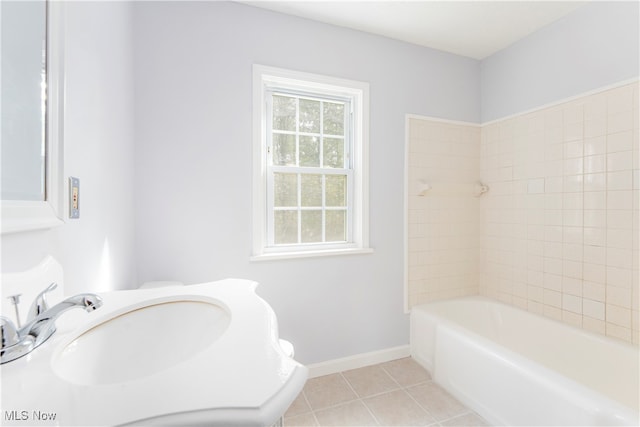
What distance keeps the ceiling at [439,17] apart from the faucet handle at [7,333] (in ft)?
6.79

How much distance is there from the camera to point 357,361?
2.16 metres

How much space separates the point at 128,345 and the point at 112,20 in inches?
54.0

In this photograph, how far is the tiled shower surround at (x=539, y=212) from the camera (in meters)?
1.71

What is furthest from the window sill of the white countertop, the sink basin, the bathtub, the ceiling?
the ceiling

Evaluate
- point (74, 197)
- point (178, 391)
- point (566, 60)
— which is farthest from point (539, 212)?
point (74, 197)

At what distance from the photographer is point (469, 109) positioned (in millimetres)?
2553

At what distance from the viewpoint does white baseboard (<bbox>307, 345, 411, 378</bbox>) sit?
80.9 inches

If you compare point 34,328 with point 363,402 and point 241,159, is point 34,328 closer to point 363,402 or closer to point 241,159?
point 241,159

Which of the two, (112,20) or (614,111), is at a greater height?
(112,20)

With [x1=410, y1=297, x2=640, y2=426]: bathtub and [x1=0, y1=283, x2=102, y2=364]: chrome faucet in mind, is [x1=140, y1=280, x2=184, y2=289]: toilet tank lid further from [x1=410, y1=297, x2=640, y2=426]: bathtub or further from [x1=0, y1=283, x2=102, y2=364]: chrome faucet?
[x1=410, y1=297, x2=640, y2=426]: bathtub

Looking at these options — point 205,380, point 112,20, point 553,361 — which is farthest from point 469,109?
point 205,380

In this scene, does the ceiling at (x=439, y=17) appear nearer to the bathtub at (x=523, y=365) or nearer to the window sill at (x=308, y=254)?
the window sill at (x=308, y=254)

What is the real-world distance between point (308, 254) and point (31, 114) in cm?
157

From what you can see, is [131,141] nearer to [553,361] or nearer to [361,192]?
[361,192]
